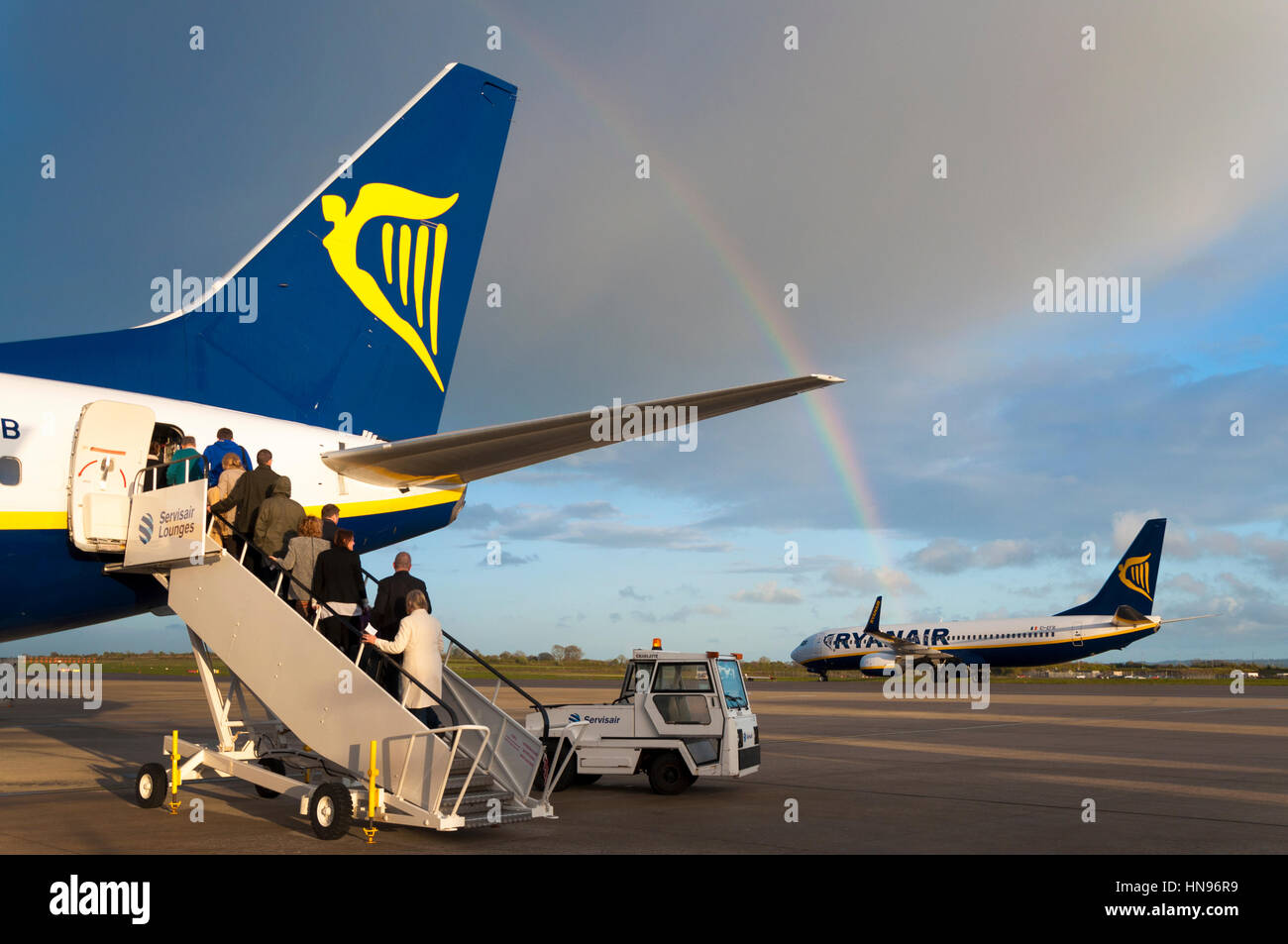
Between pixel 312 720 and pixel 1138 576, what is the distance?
70358 millimetres

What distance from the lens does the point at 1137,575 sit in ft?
235

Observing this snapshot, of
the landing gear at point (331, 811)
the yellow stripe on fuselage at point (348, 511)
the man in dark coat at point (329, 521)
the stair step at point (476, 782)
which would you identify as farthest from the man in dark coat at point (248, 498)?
the stair step at point (476, 782)

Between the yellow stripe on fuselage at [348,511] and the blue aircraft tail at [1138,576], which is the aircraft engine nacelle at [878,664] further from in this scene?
the yellow stripe on fuselage at [348,511]

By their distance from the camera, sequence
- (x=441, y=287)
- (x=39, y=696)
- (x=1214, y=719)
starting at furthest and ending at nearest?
1. (x=39, y=696)
2. (x=1214, y=719)
3. (x=441, y=287)

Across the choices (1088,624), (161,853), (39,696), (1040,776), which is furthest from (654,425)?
(1088,624)

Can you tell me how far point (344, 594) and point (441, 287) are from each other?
20.4 ft

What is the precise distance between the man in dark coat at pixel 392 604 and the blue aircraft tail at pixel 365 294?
12.4 ft

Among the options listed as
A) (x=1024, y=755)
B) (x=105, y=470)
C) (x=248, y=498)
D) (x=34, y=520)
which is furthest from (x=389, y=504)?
(x=1024, y=755)

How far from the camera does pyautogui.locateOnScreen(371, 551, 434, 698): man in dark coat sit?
12.3 metres

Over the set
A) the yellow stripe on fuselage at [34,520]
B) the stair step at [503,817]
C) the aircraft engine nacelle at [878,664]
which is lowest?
the aircraft engine nacelle at [878,664]

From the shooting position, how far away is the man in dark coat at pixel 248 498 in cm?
1244

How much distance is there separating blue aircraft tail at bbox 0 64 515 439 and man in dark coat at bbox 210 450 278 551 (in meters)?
2.36
